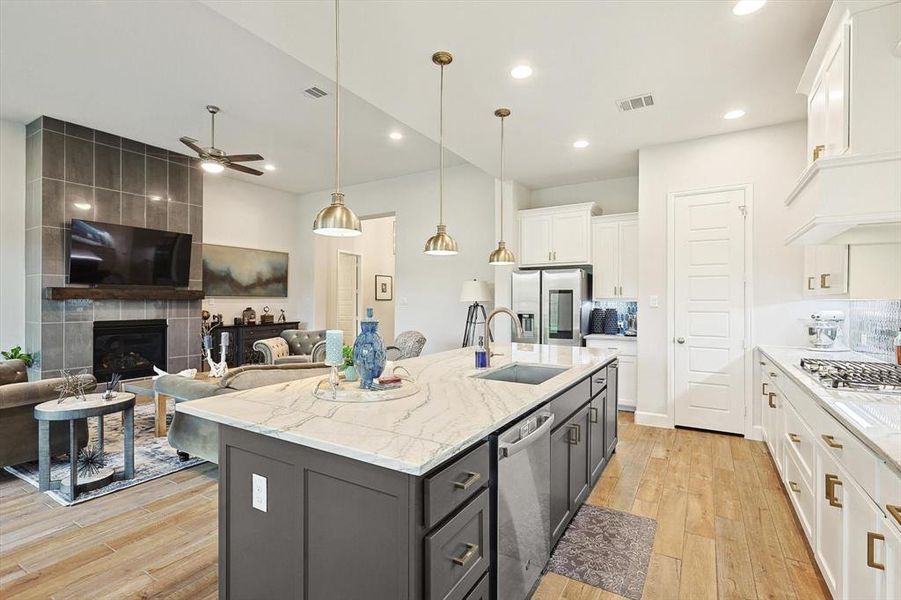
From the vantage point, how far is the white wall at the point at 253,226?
698 cm

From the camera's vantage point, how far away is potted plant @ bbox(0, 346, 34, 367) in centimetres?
487

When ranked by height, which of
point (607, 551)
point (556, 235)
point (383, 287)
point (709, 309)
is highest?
point (556, 235)

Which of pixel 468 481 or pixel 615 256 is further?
pixel 615 256

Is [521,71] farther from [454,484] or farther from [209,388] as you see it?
[209,388]

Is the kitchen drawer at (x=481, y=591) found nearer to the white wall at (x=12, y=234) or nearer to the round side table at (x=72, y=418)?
the round side table at (x=72, y=418)

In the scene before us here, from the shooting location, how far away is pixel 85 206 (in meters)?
5.28

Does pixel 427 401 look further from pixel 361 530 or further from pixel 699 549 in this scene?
pixel 699 549

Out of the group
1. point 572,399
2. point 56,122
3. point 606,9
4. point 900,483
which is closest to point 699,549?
point 572,399

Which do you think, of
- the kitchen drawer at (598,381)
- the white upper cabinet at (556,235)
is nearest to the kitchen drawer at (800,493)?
the kitchen drawer at (598,381)

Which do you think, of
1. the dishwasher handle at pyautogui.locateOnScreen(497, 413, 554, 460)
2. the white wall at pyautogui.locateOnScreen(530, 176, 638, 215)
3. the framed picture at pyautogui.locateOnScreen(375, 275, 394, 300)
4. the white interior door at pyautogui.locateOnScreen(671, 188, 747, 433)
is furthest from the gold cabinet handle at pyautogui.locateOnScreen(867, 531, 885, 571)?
the framed picture at pyautogui.locateOnScreen(375, 275, 394, 300)

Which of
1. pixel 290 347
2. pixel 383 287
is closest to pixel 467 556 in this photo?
pixel 290 347

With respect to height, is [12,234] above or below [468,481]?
above

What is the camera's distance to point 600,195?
586cm

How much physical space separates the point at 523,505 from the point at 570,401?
→ 30.1 inches
